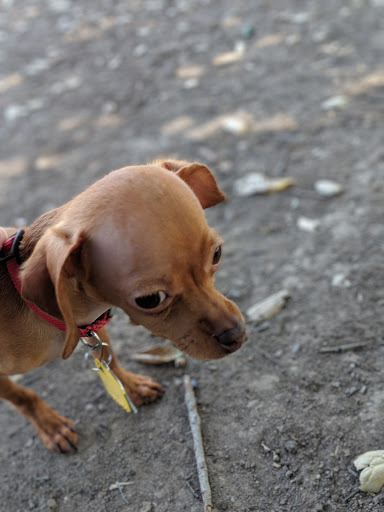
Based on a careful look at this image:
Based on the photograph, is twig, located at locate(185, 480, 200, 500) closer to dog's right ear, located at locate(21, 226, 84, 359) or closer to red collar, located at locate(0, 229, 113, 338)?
red collar, located at locate(0, 229, 113, 338)

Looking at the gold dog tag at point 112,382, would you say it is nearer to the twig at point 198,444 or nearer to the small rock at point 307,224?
the twig at point 198,444

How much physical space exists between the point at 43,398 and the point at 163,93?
4.11m

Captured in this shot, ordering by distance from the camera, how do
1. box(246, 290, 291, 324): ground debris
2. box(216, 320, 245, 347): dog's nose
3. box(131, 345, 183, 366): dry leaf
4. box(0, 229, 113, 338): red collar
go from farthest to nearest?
box(246, 290, 291, 324): ground debris < box(131, 345, 183, 366): dry leaf < box(0, 229, 113, 338): red collar < box(216, 320, 245, 347): dog's nose

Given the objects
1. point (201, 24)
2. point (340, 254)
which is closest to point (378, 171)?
point (340, 254)

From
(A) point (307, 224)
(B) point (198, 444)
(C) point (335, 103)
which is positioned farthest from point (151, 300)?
(C) point (335, 103)

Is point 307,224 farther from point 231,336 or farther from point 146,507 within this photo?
point 146,507

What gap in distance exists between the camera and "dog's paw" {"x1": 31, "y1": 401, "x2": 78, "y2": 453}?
277 cm

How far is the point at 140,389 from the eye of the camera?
9.48ft

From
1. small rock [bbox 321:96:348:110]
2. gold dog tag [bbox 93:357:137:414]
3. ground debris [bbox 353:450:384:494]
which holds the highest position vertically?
gold dog tag [bbox 93:357:137:414]

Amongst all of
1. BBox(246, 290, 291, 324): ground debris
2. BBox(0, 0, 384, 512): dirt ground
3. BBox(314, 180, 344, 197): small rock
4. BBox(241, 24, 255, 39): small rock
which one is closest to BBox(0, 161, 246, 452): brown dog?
BBox(0, 0, 384, 512): dirt ground

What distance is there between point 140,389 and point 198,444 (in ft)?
1.75

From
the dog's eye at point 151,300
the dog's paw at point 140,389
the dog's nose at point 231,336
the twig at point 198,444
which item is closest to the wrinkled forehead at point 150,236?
the dog's eye at point 151,300

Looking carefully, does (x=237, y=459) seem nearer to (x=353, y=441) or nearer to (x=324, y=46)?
(x=353, y=441)

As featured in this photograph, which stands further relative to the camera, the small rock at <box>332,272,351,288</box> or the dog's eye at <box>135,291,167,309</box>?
the small rock at <box>332,272,351,288</box>
